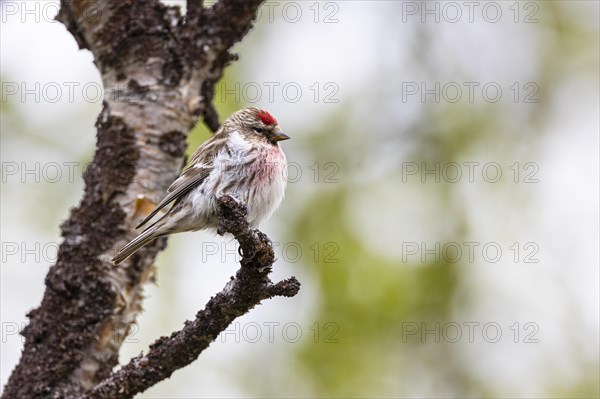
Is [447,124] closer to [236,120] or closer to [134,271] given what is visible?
[236,120]

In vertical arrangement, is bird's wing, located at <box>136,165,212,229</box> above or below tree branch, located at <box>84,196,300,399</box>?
above

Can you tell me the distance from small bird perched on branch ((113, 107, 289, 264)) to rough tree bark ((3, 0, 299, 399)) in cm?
17

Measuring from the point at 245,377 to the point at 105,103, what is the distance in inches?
182

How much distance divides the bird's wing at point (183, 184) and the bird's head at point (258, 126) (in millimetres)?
499

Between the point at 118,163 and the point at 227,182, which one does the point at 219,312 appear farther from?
the point at 227,182

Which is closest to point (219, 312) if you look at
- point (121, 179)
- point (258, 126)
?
point (121, 179)

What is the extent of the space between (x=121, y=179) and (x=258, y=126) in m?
1.34

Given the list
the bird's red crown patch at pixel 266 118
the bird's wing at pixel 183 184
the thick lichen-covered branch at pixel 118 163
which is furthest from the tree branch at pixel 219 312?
the bird's red crown patch at pixel 266 118

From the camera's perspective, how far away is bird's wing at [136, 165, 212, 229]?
601cm

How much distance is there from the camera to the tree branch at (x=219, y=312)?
469cm

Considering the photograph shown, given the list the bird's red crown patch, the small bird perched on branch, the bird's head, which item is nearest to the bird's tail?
the small bird perched on branch

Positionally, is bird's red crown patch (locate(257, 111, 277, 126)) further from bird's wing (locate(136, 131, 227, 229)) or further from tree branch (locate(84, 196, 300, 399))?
tree branch (locate(84, 196, 300, 399))

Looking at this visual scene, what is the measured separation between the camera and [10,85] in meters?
10.7

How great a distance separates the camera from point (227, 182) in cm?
650
